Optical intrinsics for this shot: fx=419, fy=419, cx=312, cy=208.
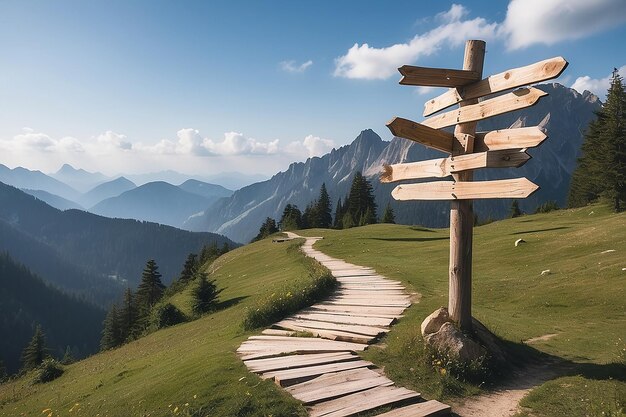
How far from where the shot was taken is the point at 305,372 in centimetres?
921

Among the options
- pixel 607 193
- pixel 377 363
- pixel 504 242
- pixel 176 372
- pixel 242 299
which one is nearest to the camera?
pixel 377 363

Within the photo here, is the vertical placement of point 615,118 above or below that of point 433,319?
above

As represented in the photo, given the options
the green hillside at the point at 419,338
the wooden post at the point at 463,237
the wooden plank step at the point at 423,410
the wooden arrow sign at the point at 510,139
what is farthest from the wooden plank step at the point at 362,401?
the wooden arrow sign at the point at 510,139

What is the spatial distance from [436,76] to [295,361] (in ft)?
25.2

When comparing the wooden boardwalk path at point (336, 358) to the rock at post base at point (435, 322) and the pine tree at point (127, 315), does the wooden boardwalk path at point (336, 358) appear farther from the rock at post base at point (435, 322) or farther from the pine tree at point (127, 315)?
the pine tree at point (127, 315)

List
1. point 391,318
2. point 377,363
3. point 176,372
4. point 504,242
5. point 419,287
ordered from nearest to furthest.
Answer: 1. point 377,363
2. point 176,372
3. point 391,318
4. point 419,287
5. point 504,242

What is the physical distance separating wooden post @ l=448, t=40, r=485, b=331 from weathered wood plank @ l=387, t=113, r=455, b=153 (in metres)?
0.27

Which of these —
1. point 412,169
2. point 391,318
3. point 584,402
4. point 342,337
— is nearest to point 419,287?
point 391,318

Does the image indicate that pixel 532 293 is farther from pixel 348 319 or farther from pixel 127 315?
pixel 127 315

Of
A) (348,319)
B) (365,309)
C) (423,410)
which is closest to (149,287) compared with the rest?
(365,309)

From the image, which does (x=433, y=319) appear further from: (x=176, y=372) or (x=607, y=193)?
(x=607, y=193)

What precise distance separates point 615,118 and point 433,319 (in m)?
54.5

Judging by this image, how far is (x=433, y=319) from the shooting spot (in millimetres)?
10617

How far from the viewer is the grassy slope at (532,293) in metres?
10.5
